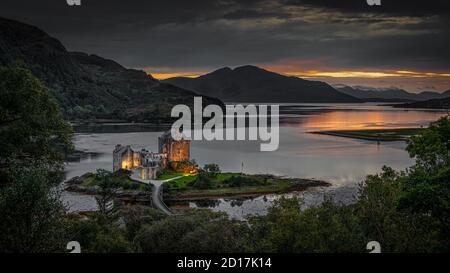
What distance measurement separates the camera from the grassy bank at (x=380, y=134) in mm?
97031

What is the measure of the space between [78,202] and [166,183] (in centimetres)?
1007

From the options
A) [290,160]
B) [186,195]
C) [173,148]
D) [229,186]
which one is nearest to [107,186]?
[186,195]

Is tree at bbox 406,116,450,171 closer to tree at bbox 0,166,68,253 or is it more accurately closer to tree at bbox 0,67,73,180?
tree at bbox 0,166,68,253

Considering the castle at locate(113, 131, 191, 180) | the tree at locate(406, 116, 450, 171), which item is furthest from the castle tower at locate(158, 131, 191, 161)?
the tree at locate(406, 116, 450, 171)

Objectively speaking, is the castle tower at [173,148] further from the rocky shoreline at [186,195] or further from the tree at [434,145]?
the tree at [434,145]

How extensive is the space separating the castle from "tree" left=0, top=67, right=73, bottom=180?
39001 millimetres

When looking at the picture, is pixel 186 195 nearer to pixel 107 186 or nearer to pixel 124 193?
pixel 124 193

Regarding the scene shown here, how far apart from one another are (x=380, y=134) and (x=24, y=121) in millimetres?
96724

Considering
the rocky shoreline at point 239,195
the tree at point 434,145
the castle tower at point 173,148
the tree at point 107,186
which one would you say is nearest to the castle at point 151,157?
the castle tower at point 173,148

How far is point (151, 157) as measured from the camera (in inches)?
2350

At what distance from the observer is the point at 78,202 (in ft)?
154

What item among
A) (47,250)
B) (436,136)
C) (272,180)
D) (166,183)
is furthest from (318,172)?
(47,250)

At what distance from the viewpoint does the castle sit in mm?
57094
